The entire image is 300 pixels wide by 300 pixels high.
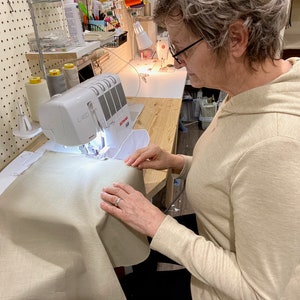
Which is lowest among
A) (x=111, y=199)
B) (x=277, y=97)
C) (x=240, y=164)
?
(x=111, y=199)

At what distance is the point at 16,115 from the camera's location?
3.99 feet

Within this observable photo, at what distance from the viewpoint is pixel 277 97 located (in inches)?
26.4

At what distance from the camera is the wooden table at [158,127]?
1107mm

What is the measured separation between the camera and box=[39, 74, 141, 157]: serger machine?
0.94 m

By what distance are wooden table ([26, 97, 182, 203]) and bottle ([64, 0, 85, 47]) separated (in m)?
0.47

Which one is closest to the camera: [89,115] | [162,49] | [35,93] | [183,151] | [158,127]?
[89,115]

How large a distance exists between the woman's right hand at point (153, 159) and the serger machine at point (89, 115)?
166 mm

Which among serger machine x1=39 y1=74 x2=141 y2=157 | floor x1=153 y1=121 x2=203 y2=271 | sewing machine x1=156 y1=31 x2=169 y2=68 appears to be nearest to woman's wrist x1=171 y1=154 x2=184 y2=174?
serger machine x1=39 y1=74 x2=141 y2=157

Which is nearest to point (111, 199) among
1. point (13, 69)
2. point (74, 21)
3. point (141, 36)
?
point (13, 69)

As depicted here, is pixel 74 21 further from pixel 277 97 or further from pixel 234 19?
pixel 277 97

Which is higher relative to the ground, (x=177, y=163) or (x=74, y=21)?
(x=74, y=21)

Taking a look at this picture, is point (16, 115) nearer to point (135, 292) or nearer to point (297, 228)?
point (135, 292)

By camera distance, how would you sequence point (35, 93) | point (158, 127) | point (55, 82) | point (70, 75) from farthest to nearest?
→ 1. point (158, 127)
2. point (70, 75)
3. point (55, 82)
4. point (35, 93)

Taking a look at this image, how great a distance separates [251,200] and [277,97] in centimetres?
24
